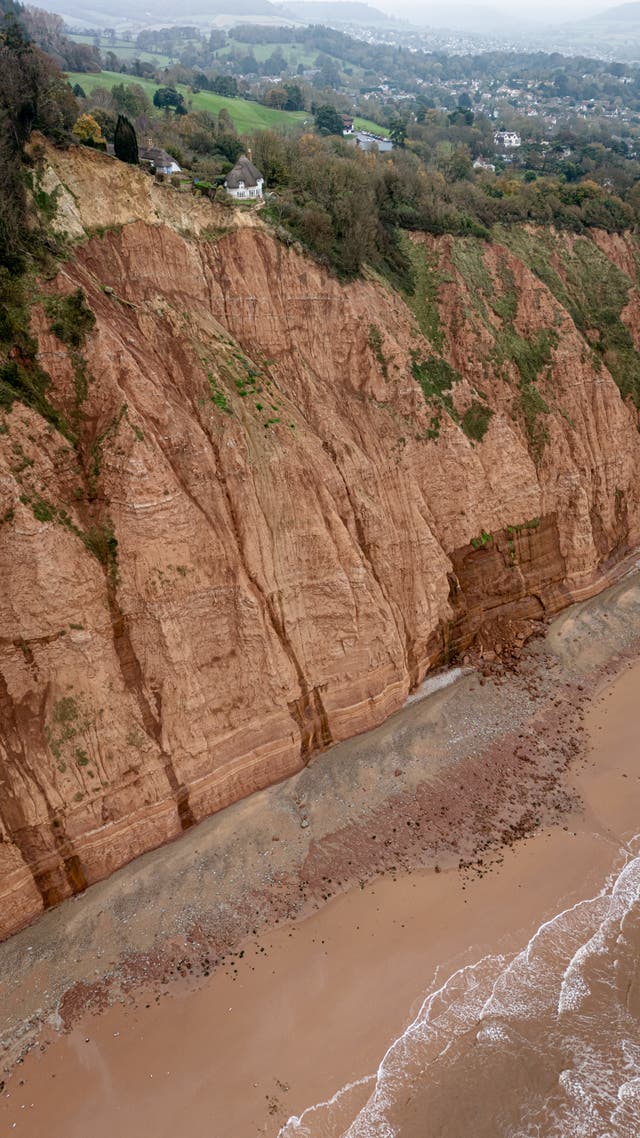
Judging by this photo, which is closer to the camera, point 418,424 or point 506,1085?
point 506,1085

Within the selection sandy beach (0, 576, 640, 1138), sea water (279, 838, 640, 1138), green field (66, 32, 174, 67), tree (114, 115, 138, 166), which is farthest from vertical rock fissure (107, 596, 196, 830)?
green field (66, 32, 174, 67)

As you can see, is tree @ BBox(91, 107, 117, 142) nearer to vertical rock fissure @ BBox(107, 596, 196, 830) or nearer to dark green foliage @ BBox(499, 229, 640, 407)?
dark green foliage @ BBox(499, 229, 640, 407)

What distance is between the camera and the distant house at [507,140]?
80.4m

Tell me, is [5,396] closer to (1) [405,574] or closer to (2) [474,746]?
(1) [405,574]

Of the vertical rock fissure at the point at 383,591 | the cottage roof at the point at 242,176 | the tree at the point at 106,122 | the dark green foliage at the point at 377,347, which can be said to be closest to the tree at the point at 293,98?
the tree at the point at 106,122

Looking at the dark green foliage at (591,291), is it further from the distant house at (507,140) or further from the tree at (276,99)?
the tree at (276,99)

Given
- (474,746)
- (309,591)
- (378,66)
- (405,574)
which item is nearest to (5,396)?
(309,591)

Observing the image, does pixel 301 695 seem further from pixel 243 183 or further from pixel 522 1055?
pixel 243 183

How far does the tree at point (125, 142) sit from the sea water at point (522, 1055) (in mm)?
26076

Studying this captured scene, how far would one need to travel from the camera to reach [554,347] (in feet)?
98.2

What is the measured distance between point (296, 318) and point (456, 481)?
8262mm

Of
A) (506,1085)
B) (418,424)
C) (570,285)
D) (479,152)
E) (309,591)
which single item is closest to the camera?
(506,1085)

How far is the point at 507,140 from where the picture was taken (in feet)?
271

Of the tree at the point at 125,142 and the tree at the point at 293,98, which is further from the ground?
the tree at the point at 293,98
